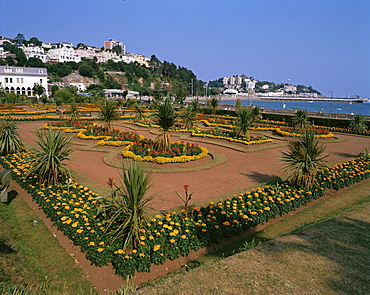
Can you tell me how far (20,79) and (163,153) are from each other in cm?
8836

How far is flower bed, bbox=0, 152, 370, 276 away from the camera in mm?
5563

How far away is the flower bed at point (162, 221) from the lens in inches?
219

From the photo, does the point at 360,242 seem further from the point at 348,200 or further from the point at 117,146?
the point at 117,146

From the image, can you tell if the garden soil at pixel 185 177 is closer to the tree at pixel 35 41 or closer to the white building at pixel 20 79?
the white building at pixel 20 79

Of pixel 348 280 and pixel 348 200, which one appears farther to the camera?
pixel 348 200

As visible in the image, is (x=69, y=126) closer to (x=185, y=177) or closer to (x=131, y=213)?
(x=185, y=177)

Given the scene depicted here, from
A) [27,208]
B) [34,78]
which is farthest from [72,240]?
[34,78]

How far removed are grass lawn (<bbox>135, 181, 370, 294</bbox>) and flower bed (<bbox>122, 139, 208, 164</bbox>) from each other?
722cm

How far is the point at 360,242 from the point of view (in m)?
5.51

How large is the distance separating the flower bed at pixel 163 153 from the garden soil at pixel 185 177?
0.39 meters

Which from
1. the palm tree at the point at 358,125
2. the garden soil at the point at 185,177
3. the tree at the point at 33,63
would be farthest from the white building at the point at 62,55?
the palm tree at the point at 358,125

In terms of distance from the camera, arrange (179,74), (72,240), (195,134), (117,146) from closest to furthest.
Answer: (72,240) < (117,146) < (195,134) < (179,74)

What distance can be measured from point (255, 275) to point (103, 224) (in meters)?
3.57

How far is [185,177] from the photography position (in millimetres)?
11258
